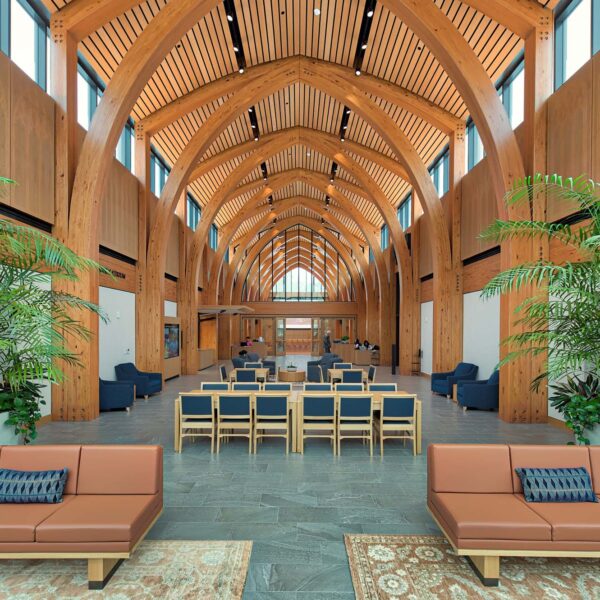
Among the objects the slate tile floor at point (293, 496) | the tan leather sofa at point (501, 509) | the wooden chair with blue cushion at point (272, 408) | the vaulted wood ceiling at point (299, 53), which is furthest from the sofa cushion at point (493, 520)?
the vaulted wood ceiling at point (299, 53)

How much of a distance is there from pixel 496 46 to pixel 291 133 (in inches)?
326

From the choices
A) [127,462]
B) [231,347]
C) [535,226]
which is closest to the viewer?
[127,462]

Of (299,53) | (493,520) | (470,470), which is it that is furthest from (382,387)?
(299,53)

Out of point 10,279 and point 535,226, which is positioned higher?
point 535,226

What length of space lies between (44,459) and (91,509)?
74cm

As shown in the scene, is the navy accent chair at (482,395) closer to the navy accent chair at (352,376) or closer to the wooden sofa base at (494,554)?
the navy accent chair at (352,376)

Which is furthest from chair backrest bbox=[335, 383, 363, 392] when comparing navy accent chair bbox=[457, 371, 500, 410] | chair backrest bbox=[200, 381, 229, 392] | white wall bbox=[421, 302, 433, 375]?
white wall bbox=[421, 302, 433, 375]

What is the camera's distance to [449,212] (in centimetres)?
1242

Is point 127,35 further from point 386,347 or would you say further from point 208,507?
point 386,347

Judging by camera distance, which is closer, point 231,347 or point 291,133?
point 291,133

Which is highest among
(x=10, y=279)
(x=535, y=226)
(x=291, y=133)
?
(x=291, y=133)

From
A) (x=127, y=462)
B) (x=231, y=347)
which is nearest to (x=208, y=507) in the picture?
(x=127, y=462)

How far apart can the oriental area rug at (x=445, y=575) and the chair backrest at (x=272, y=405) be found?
8.47ft

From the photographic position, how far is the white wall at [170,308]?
14.2 m
